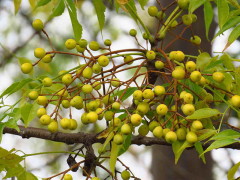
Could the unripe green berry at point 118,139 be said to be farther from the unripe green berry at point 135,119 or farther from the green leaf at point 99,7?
the green leaf at point 99,7

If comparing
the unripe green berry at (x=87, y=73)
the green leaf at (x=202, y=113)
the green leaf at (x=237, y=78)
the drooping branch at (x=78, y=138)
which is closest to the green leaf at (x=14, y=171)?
the drooping branch at (x=78, y=138)

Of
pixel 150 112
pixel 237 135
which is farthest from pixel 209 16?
pixel 237 135

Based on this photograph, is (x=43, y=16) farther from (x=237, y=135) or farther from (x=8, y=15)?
(x=237, y=135)

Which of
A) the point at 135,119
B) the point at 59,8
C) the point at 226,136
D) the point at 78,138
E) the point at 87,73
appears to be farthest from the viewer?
the point at 78,138

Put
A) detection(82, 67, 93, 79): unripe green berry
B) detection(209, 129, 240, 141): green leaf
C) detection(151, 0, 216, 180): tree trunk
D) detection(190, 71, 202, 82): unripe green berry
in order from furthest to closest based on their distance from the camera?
detection(151, 0, 216, 180): tree trunk
detection(82, 67, 93, 79): unripe green berry
detection(190, 71, 202, 82): unripe green berry
detection(209, 129, 240, 141): green leaf

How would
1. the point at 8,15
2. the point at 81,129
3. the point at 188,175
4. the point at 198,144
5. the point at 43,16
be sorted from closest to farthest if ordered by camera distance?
1. the point at 198,144
2. the point at 188,175
3. the point at 81,129
4. the point at 43,16
5. the point at 8,15

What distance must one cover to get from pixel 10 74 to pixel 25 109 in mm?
2159

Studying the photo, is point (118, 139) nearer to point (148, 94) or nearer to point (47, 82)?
point (148, 94)

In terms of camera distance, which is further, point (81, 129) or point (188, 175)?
point (81, 129)

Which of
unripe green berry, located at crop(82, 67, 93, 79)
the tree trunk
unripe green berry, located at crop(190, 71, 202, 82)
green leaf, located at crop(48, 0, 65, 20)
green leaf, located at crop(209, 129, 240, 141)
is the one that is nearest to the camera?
green leaf, located at crop(209, 129, 240, 141)

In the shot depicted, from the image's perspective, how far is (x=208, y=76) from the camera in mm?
1502

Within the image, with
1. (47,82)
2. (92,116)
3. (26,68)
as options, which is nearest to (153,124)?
(92,116)

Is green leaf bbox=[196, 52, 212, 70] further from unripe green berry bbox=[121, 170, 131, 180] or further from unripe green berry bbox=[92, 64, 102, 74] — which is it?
unripe green berry bbox=[121, 170, 131, 180]

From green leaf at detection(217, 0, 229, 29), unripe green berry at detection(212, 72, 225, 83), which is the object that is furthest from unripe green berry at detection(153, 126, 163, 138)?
green leaf at detection(217, 0, 229, 29)
